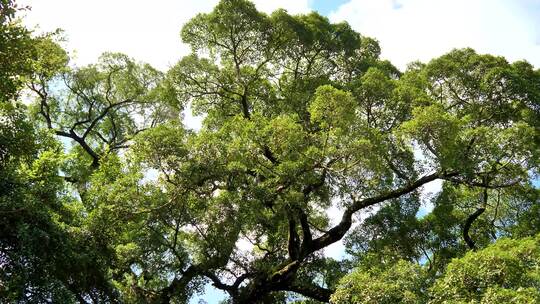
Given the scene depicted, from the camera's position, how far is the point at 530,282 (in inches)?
399

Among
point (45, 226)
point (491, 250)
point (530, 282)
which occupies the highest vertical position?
point (45, 226)

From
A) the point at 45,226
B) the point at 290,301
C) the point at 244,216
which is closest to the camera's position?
the point at 45,226

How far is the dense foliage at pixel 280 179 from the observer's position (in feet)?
32.2

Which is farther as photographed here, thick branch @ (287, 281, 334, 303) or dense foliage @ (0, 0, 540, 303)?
thick branch @ (287, 281, 334, 303)

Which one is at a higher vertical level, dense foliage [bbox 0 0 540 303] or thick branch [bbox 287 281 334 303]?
dense foliage [bbox 0 0 540 303]

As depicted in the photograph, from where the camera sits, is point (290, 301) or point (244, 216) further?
point (290, 301)

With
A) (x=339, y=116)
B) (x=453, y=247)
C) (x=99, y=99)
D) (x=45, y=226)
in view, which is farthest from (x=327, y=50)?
(x=45, y=226)

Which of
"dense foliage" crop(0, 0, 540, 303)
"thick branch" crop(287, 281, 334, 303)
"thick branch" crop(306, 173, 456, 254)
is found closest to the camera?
"dense foliage" crop(0, 0, 540, 303)

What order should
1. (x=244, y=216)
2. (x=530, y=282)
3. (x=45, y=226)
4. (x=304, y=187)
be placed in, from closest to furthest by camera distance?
(x=45, y=226), (x=530, y=282), (x=244, y=216), (x=304, y=187)

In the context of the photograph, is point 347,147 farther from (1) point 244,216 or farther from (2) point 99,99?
(2) point 99,99

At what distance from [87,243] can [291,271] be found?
5494 mm

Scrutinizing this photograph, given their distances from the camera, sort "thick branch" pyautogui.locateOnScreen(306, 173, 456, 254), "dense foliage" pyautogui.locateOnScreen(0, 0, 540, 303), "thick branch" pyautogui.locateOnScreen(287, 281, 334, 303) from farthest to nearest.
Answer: "thick branch" pyautogui.locateOnScreen(306, 173, 456, 254) < "thick branch" pyautogui.locateOnScreen(287, 281, 334, 303) < "dense foliage" pyautogui.locateOnScreen(0, 0, 540, 303)

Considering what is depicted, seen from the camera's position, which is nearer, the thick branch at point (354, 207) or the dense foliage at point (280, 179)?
the dense foliage at point (280, 179)

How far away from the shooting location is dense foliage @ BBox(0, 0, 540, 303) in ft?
32.2
